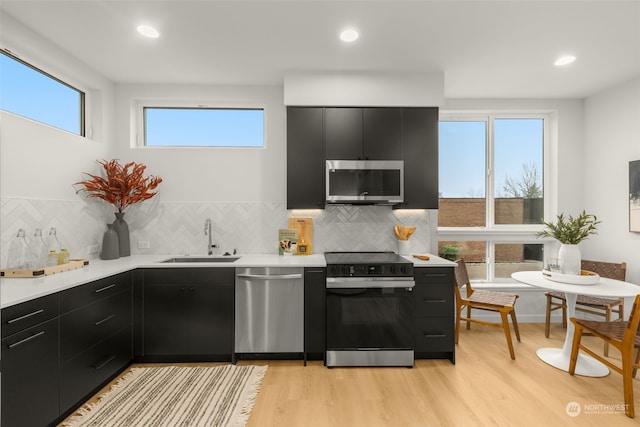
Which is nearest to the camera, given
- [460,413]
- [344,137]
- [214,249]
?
[460,413]

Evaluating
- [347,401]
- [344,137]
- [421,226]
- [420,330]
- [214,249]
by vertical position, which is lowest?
[347,401]

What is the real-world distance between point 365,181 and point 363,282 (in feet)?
3.32

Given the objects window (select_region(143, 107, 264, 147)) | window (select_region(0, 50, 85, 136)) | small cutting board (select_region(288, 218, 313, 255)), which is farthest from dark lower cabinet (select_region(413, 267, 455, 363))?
window (select_region(0, 50, 85, 136))

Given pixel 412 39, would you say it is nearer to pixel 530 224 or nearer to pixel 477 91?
pixel 477 91

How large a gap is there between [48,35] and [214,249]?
2291 millimetres

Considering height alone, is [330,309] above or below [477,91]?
below

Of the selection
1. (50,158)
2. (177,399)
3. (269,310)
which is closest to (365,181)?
(269,310)

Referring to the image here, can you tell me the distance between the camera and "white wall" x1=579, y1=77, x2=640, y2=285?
3.37 meters

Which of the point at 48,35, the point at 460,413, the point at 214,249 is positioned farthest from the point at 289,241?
the point at 48,35

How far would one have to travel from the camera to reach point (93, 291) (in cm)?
228

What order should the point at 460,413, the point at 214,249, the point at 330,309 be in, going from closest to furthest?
1. the point at 460,413
2. the point at 330,309
3. the point at 214,249

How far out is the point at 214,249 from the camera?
3545 millimetres

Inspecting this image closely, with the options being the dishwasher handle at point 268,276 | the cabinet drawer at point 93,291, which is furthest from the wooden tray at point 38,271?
the dishwasher handle at point 268,276

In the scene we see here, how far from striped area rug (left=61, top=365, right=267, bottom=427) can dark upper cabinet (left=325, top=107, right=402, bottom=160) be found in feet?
7.11
